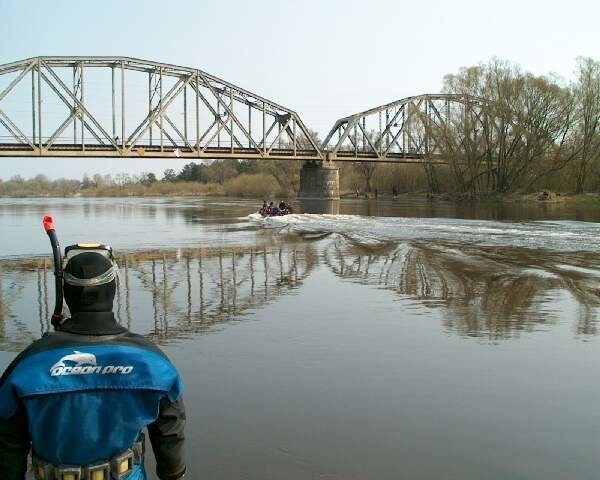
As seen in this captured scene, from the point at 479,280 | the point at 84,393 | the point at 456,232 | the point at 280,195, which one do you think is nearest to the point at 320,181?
the point at 280,195

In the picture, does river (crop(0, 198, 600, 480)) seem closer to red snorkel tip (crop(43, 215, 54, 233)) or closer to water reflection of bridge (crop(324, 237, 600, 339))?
water reflection of bridge (crop(324, 237, 600, 339))

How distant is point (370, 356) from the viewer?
31.3 ft

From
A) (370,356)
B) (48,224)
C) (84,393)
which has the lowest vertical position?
(370,356)

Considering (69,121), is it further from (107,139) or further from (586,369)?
(586,369)

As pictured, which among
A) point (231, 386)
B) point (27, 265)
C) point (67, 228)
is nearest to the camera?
point (231, 386)

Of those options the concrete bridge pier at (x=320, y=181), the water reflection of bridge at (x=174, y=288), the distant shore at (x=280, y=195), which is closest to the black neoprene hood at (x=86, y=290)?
the water reflection of bridge at (x=174, y=288)

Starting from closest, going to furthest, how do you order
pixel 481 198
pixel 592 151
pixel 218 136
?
pixel 592 151 < pixel 481 198 < pixel 218 136

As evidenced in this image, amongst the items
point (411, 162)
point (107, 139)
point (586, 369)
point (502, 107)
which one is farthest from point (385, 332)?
point (411, 162)

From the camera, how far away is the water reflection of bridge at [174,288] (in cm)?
1177

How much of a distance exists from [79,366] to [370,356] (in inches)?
268

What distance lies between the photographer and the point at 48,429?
3.24 m

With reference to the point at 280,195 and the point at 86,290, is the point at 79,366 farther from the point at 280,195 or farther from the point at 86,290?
the point at 280,195

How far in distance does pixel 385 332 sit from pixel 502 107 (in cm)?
7825

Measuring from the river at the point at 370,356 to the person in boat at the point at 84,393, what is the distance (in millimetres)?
2635
